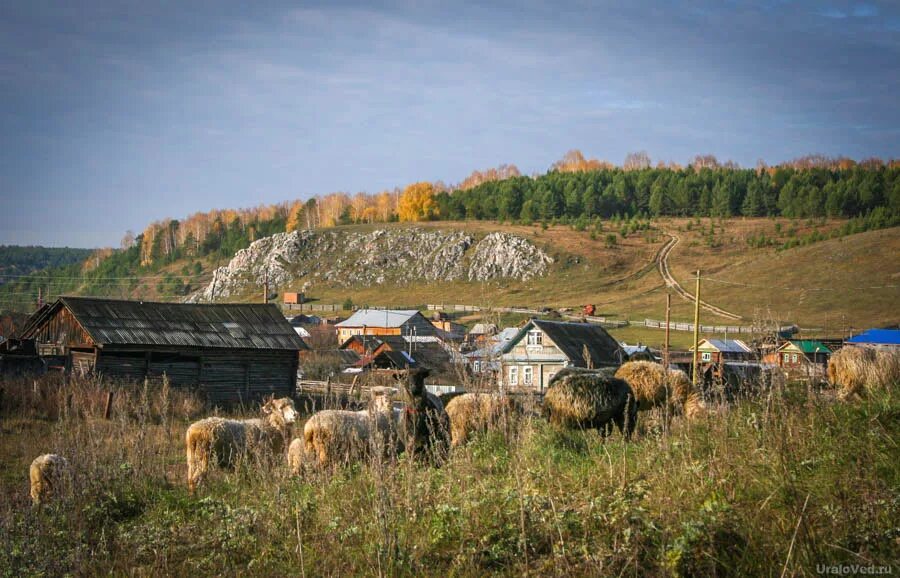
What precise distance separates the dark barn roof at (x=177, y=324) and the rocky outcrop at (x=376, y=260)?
325ft

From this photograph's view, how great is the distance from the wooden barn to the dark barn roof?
0.14 feet

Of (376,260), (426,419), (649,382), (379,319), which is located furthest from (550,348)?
(376,260)

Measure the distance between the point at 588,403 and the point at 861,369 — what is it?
14.0 feet

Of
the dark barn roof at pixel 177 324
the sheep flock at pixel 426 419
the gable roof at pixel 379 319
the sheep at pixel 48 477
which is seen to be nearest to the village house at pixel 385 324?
the gable roof at pixel 379 319

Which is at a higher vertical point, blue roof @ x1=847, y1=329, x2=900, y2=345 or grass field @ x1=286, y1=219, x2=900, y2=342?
grass field @ x1=286, y1=219, x2=900, y2=342

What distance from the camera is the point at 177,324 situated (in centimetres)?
3691

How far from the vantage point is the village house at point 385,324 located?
83.7 metres

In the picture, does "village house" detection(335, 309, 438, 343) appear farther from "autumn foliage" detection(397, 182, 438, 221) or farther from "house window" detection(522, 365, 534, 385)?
"autumn foliage" detection(397, 182, 438, 221)

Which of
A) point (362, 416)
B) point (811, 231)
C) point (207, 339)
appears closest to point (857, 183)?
point (811, 231)

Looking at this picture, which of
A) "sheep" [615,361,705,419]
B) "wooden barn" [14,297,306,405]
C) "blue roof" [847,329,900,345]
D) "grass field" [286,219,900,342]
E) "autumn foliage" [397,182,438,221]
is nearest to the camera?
"sheep" [615,361,705,419]

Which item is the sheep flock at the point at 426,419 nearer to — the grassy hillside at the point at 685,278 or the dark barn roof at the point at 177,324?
the dark barn roof at the point at 177,324

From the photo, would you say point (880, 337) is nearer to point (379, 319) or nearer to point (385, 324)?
point (385, 324)

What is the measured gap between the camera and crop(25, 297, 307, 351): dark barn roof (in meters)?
34.8

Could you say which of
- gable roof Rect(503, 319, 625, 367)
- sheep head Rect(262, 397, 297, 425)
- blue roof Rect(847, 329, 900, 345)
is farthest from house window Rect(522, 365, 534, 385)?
sheep head Rect(262, 397, 297, 425)
